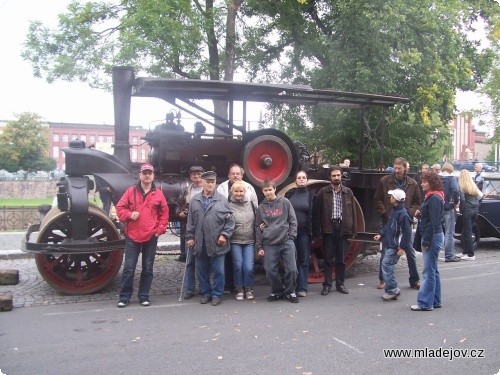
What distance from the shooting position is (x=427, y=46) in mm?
15008

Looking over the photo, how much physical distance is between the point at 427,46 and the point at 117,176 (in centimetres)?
1098

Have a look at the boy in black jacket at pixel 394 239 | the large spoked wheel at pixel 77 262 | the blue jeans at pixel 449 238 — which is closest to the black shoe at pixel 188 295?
the large spoked wheel at pixel 77 262

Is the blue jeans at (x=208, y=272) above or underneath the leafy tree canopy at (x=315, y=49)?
underneath

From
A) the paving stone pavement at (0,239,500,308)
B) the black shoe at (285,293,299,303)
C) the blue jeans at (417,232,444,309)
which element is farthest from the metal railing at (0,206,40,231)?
the blue jeans at (417,232,444,309)

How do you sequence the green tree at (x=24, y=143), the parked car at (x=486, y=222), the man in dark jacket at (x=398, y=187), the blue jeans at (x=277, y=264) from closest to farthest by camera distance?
the blue jeans at (x=277, y=264), the man in dark jacket at (x=398, y=187), the parked car at (x=486, y=222), the green tree at (x=24, y=143)

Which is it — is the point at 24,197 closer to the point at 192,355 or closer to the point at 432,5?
the point at 432,5

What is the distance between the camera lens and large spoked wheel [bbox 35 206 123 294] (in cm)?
681

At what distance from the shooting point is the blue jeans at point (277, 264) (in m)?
6.62

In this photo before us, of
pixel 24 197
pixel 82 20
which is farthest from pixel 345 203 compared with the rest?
pixel 24 197

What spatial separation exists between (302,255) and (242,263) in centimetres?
81

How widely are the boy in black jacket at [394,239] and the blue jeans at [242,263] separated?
1707mm

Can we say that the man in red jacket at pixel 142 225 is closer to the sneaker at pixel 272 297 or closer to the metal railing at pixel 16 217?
the sneaker at pixel 272 297

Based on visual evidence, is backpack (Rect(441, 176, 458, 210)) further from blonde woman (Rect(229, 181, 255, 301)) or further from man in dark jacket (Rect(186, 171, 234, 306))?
man in dark jacket (Rect(186, 171, 234, 306))

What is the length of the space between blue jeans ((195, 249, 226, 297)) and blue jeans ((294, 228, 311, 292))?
1021 mm
